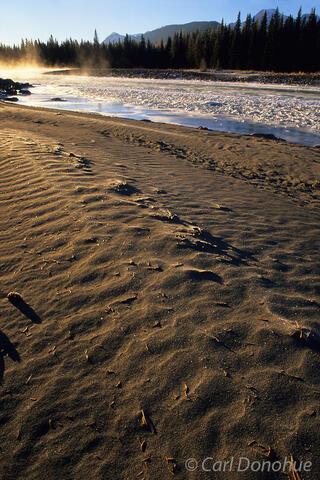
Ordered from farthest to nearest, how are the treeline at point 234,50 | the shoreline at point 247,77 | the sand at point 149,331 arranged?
the treeline at point 234,50 < the shoreline at point 247,77 < the sand at point 149,331

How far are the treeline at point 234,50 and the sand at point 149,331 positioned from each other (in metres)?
57.3

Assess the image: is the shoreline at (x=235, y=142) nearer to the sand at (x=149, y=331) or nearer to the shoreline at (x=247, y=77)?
the sand at (x=149, y=331)

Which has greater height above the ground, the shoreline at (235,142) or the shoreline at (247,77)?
the shoreline at (247,77)

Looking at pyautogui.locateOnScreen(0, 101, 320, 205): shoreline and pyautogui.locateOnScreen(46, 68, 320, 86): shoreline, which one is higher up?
pyautogui.locateOnScreen(46, 68, 320, 86): shoreline

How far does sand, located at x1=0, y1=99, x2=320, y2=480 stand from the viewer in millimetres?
1646

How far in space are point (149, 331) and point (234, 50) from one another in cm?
6424

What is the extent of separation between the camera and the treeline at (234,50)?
47.3 metres

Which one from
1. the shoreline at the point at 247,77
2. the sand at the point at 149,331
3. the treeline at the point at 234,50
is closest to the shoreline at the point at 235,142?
the sand at the point at 149,331

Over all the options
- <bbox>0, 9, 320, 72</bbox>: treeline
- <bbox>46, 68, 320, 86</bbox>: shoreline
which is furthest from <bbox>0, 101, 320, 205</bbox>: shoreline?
<bbox>0, 9, 320, 72</bbox>: treeline

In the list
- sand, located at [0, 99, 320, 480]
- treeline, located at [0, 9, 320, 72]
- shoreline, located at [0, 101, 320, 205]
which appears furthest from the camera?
treeline, located at [0, 9, 320, 72]

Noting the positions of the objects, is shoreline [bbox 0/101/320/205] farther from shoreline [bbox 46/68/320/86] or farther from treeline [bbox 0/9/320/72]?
treeline [bbox 0/9/320/72]

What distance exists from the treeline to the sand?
57264 millimetres

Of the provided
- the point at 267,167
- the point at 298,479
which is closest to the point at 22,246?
the point at 298,479

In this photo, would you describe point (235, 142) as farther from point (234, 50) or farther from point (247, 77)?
point (234, 50)
